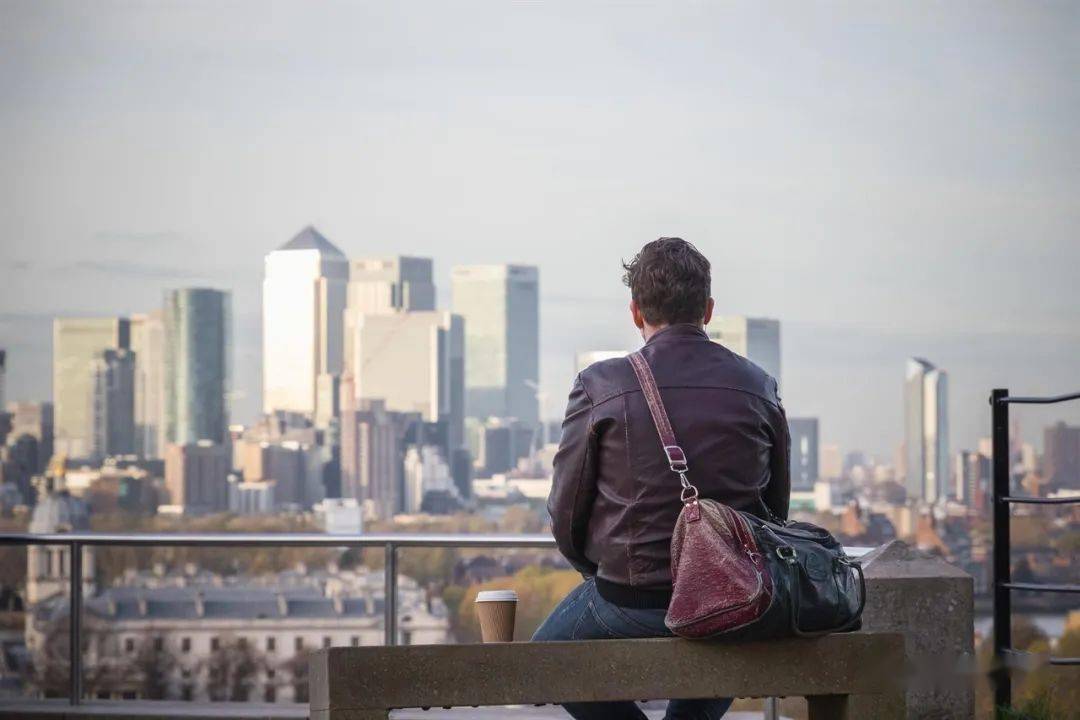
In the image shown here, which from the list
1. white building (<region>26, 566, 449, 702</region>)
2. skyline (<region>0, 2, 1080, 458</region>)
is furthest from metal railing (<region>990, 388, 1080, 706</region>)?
skyline (<region>0, 2, 1080, 458</region>)

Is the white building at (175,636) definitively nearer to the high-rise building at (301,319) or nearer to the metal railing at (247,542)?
the metal railing at (247,542)

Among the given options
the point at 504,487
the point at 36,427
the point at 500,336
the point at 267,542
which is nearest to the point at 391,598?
the point at 267,542

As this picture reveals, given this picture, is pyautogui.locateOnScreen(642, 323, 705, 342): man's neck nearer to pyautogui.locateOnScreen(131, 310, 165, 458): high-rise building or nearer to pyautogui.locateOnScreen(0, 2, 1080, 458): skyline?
pyautogui.locateOnScreen(0, 2, 1080, 458): skyline

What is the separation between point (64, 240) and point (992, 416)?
328 feet

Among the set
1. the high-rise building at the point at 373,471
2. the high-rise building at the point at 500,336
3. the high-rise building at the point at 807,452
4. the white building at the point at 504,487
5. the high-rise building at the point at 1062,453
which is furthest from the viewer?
the high-rise building at the point at 500,336

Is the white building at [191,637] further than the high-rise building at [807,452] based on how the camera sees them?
No

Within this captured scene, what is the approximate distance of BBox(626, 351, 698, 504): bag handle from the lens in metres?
3.06

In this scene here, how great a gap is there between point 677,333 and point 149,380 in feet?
363

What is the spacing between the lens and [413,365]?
110 m

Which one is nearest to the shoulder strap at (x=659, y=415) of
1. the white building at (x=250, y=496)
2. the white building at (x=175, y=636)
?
the white building at (x=175, y=636)

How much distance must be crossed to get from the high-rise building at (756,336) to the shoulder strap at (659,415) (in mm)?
77312

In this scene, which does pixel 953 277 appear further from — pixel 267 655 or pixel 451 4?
pixel 267 655

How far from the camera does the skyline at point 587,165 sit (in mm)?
93688

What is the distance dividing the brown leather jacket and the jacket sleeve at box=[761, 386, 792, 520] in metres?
0.02
